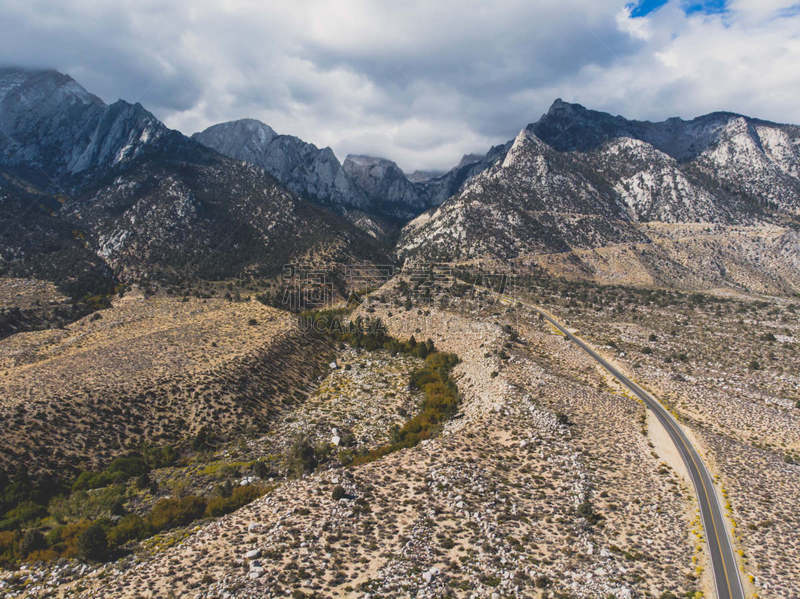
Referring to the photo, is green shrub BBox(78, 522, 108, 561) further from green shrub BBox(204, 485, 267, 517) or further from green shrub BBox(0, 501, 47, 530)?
green shrub BBox(0, 501, 47, 530)

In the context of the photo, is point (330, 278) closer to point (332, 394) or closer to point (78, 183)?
point (332, 394)

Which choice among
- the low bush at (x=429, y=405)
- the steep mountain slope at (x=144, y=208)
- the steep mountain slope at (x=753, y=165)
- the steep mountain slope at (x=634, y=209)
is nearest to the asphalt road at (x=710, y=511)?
the low bush at (x=429, y=405)

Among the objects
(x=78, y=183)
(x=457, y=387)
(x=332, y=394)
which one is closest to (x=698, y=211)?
(x=457, y=387)

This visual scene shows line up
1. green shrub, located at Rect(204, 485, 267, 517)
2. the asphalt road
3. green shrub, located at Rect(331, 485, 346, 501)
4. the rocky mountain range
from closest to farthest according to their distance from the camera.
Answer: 1. the asphalt road
2. green shrub, located at Rect(331, 485, 346, 501)
3. green shrub, located at Rect(204, 485, 267, 517)
4. the rocky mountain range

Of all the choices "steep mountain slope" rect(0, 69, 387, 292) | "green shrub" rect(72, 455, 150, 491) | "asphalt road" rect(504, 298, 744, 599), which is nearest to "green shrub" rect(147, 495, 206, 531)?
"green shrub" rect(72, 455, 150, 491)

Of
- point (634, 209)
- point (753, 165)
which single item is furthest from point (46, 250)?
point (753, 165)

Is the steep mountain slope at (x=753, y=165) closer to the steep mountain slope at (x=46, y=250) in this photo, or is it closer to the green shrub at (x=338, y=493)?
the green shrub at (x=338, y=493)

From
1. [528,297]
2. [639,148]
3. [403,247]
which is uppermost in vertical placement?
[639,148]
